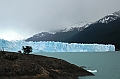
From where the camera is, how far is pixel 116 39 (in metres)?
177

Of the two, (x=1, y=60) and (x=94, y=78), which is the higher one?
(x=1, y=60)

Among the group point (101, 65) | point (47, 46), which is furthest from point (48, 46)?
point (101, 65)

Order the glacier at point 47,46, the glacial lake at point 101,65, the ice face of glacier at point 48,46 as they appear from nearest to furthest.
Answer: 1. the glacial lake at point 101,65
2. the glacier at point 47,46
3. the ice face of glacier at point 48,46

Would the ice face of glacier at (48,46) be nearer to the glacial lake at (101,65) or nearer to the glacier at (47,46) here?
the glacier at (47,46)

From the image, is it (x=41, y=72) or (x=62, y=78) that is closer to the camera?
(x=41, y=72)

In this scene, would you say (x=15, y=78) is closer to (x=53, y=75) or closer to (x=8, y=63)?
(x=8, y=63)

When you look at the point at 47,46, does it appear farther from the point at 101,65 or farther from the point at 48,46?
the point at 101,65

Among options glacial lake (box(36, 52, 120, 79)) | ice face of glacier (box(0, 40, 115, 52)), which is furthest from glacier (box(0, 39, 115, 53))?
glacial lake (box(36, 52, 120, 79))

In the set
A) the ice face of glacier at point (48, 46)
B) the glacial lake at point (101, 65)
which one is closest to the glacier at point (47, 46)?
the ice face of glacier at point (48, 46)

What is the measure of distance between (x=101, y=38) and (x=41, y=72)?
173 meters

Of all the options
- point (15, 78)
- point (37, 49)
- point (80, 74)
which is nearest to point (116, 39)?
point (37, 49)

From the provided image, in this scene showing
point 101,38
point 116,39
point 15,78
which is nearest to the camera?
point 15,78

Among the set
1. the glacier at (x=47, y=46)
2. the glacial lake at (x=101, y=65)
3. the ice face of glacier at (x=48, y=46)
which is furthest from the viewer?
the ice face of glacier at (x=48, y=46)

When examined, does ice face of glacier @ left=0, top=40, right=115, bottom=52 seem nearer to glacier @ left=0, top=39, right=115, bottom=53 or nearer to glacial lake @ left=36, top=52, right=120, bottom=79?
glacier @ left=0, top=39, right=115, bottom=53
